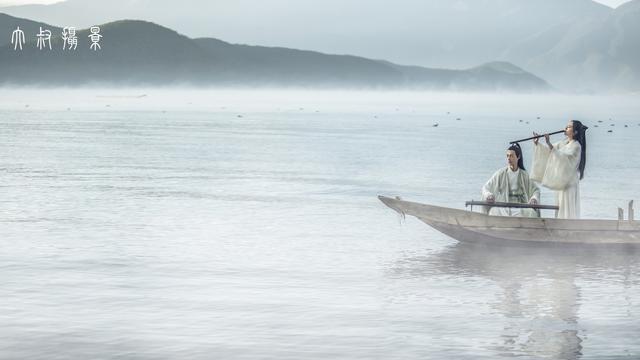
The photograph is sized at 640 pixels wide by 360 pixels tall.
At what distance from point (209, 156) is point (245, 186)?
2391cm

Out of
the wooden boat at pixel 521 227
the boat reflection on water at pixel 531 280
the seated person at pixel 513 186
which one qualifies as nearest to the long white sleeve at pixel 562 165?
the seated person at pixel 513 186

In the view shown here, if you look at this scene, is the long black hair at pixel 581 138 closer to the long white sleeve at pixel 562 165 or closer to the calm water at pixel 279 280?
the long white sleeve at pixel 562 165

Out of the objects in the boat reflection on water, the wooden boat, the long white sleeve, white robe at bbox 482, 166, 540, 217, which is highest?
the long white sleeve

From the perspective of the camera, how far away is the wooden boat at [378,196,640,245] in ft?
83.0

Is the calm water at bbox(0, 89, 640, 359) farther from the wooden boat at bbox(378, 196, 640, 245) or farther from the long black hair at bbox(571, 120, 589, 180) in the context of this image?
the long black hair at bbox(571, 120, 589, 180)

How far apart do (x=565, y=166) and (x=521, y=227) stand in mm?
1652

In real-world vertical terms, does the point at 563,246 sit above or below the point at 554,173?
below

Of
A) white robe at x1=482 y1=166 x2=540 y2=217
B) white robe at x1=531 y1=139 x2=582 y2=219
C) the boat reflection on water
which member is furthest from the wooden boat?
white robe at x1=531 y1=139 x2=582 y2=219

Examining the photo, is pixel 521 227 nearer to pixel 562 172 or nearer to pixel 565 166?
pixel 562 172

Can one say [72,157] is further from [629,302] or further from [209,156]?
[629,302]

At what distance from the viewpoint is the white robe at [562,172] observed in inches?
1001

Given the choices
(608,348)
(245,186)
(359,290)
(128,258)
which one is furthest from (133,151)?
(608,348)

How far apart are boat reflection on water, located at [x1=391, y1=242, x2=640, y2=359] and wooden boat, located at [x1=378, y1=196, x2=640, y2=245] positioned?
1.18ft

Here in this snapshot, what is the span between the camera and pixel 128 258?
82.6 feet
